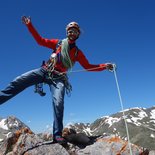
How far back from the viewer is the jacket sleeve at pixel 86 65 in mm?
13657

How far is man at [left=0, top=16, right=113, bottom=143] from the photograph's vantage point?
39.2 ft

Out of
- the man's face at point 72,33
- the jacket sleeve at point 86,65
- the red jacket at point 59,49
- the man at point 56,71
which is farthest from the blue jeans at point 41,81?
the man's face at point 72,33

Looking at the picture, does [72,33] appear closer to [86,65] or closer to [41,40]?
[41,40]

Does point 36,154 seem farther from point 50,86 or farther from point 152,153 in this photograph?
point 152,153

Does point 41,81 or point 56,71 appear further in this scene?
point 41,81

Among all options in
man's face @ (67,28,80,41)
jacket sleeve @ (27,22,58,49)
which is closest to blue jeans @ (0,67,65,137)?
jacket sleeve @ (27,22,58,49)

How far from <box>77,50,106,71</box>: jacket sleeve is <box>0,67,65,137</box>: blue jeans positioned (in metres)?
1.63

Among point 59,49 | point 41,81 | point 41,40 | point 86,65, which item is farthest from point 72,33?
point 41,81

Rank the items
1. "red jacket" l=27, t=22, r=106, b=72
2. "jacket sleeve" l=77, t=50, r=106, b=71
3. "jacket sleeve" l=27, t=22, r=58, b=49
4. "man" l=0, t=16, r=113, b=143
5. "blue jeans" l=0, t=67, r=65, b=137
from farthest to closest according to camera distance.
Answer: "jacket sleeve" l=77, t=50, r=106, b=71 < "red jacket" l=27, t=22, r=106, b=72 < "jacket sleeve" l=27, t=22, r=58, b=49 < "man" l=0, t=16, r=113, b=143 < "blue jeans" l=0, t=67, r=65, b=137

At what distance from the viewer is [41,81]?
12.9 metres

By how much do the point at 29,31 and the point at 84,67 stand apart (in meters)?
3.14

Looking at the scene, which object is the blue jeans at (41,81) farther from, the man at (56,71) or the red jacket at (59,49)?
the red jacket at (59,49)

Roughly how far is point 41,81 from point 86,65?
2.37m

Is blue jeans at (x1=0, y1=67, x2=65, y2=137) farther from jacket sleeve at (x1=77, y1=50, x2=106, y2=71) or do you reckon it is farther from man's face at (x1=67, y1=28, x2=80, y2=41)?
man's face at (x1=67, y1=28, x2=80, y2=41)
